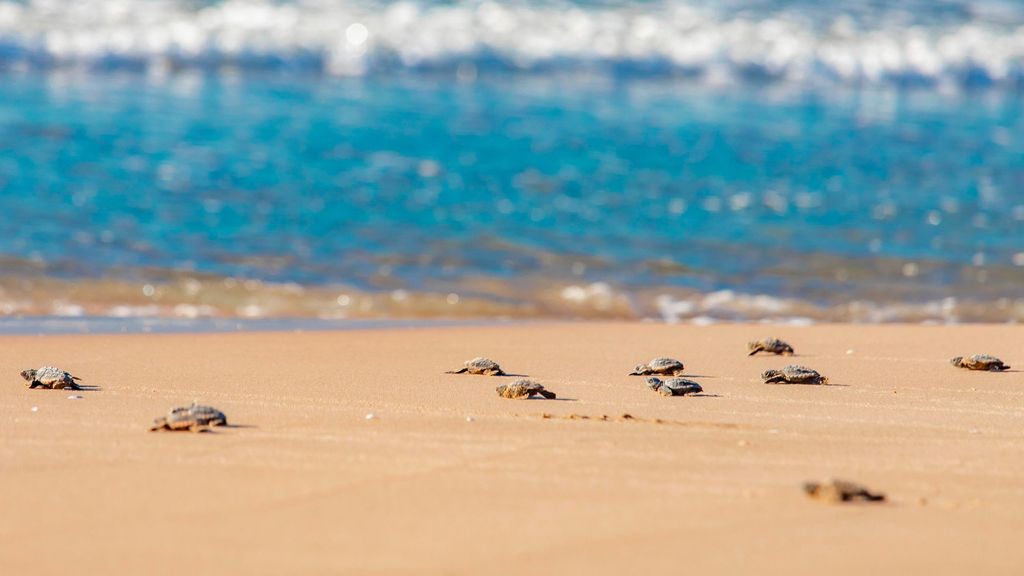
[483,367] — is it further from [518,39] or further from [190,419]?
[518,39]

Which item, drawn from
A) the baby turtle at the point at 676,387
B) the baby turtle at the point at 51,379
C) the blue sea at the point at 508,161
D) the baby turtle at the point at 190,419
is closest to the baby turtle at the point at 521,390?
the baby turtle at the point at 676,387

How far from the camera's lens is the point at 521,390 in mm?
4453

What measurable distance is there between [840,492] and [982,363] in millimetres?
2090

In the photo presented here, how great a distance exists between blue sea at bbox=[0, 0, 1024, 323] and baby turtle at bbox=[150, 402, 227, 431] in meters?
2.77

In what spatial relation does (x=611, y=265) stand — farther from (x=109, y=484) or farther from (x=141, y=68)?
(x=141, y=68)

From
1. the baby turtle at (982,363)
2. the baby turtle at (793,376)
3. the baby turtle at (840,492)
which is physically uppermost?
the baby turtle at (982,363)

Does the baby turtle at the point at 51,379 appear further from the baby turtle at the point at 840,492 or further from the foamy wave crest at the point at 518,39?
the foamy wave crest at the point at 518,39

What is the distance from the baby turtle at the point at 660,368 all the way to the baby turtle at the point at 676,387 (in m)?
0.33

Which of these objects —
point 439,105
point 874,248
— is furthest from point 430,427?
point 439,105

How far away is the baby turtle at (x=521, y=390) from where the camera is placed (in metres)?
4.45

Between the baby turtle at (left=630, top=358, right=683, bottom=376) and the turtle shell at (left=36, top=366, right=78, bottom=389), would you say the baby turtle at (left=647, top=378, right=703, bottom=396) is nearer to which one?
the baby turtle at (left=630, top=358, right=683, bottom=376)

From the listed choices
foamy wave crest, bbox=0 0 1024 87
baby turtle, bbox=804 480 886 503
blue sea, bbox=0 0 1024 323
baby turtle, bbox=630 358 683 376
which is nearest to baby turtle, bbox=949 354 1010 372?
baby turtle, bbox=630 358 683 376

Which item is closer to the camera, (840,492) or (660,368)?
(840,492)

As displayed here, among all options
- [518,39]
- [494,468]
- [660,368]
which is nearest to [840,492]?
[494,468]
